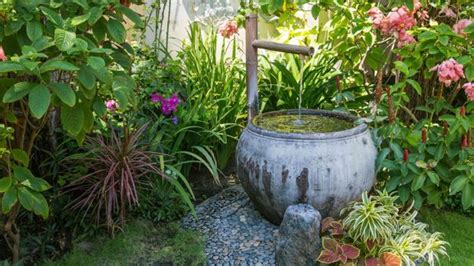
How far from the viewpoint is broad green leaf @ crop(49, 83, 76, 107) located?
168 centimetres

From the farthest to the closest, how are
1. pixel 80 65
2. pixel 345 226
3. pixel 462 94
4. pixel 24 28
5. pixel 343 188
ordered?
pixel 462 94 < pixel 343 188 < pixel 345 226 < pixel 24 28 < pixel 80 65

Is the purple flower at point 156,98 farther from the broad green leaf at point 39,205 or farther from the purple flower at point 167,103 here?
the broad green leaf at point 39,205

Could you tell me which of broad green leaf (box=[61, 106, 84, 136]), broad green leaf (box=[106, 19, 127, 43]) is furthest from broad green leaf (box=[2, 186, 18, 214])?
broad green leaf (box=[106, 19, 127, 43])

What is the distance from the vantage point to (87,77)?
68.7 inches

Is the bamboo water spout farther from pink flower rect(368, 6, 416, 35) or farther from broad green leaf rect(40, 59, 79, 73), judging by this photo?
broad green leaf rect(40, 59, 79, 73)

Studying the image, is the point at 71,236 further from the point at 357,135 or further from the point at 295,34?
the point at 295,34

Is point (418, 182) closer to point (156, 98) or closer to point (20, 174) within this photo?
point (156, 98)

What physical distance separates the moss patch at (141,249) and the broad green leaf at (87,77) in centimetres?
111

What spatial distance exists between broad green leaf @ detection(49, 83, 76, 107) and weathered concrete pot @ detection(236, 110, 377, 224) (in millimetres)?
1197

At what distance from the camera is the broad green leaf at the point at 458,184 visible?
2.54m

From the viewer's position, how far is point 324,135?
8.41ft

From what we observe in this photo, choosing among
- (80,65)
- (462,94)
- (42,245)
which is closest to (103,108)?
(80,65)

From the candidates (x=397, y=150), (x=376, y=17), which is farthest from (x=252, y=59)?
(x=397, y=150)

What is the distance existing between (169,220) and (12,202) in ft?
3.54
